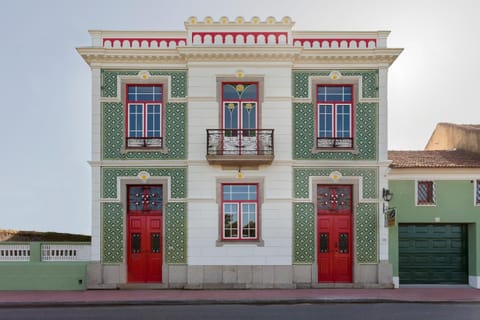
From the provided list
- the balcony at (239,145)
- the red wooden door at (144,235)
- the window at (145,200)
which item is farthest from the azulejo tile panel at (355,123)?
the red wooden door at (144,235)

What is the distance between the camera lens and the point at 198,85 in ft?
49.9

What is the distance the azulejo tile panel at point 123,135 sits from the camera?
15.2m

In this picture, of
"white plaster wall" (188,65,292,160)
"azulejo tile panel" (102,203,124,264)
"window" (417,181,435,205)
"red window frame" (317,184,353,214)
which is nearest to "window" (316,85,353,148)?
"white plaster wall" (188,65,292,160)

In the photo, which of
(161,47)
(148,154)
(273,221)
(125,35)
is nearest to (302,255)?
(273,221)

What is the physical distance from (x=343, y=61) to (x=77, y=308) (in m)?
11.2

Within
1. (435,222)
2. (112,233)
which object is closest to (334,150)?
(435,222)

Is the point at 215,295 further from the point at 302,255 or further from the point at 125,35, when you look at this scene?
the point at 125,35

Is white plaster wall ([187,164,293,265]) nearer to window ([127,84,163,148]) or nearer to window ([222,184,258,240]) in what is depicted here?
window ([222,184,258,240])

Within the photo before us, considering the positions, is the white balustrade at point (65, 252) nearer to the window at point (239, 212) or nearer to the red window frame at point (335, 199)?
the window at point (239, 212)

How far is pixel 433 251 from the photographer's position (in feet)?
51.7

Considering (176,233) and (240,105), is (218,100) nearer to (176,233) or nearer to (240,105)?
(240,105)

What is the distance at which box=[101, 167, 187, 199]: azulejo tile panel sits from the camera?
15.2 m

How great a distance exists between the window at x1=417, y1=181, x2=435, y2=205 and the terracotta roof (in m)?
0.69

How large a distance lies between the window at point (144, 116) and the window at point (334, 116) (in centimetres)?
535
